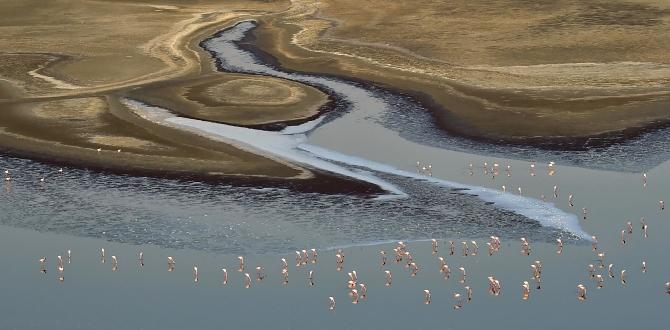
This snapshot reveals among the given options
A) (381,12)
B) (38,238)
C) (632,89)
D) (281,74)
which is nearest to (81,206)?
(38,238)

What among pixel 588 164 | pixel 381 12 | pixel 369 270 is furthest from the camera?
pixel 381 12

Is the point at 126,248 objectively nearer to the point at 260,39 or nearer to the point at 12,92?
the point at 12,92

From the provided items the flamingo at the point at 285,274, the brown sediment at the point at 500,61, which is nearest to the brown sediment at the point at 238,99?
the brown sediment at the point at 500,61

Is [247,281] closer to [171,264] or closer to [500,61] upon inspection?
[171,264]

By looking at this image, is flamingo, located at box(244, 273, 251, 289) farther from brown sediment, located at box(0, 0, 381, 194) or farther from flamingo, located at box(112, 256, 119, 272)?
brown sediment, located at box(0, 0, 381, 194)

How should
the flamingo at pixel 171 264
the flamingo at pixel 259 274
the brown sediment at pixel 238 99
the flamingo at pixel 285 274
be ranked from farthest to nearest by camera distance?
the brown sediment at pixel 238 99 < the flamingo at pixel 171 264 < the flamingo at pixel 259 274 < the flamingo at pixel 285 274

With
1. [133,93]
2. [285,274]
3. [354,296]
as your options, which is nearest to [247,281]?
[285,274]

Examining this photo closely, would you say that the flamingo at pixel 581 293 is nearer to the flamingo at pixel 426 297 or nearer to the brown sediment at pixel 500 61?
the flamingo at pixel 426 297
